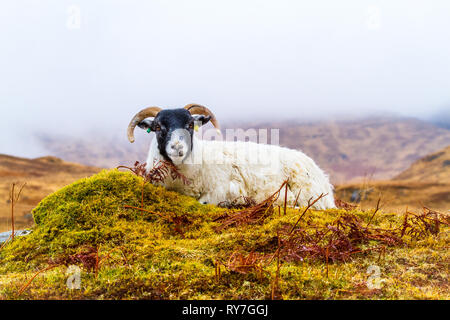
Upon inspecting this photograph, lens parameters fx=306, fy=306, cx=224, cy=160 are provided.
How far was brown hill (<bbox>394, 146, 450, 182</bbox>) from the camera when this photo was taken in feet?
175

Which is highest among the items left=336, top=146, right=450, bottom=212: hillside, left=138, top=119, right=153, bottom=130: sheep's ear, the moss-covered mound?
left=138, top=119, right=153, bottom=130: sheep's ear

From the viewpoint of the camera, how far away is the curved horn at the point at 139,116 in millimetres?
7746

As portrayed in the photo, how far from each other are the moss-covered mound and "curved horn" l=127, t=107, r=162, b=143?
5.09ft

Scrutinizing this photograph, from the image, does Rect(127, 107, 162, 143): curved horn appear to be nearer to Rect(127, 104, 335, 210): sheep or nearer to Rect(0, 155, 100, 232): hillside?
Rect(127, 104, 335, 210): sheep

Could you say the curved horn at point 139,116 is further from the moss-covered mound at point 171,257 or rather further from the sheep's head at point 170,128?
the moss-covered mound at point 171,257

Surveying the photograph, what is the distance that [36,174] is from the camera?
57.3 m

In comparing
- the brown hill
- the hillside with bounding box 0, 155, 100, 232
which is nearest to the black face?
the hillside with bounding box 0, 155, 100, 232

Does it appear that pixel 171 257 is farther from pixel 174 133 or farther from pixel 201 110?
pixel 201 110

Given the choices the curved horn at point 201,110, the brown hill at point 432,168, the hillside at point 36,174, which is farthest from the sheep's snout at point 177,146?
the brown hill at point 432,168

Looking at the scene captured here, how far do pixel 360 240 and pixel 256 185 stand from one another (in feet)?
14.0

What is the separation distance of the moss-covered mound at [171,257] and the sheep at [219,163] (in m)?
1.12
